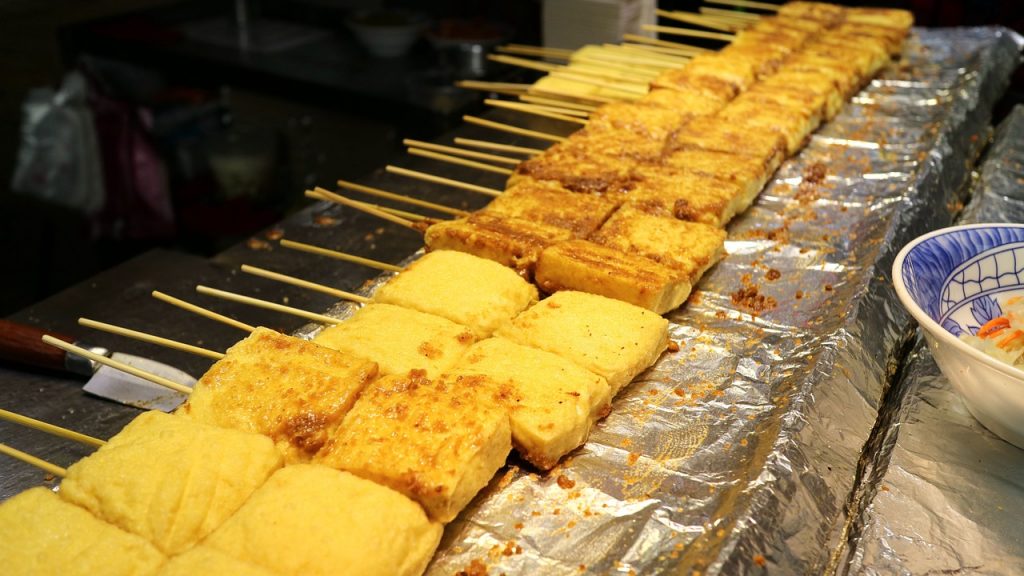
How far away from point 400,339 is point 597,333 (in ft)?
2.57

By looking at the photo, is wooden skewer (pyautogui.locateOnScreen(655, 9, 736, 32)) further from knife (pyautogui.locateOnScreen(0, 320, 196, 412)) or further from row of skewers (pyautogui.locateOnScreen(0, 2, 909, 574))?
knife (pyautogui.locateOnScreen(0, 320, 196, 412))

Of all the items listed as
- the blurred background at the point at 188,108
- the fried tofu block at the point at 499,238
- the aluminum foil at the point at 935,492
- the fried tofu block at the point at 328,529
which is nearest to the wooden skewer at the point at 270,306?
the fried tofu block at the point at 499,238

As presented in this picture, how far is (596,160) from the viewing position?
4.78 m

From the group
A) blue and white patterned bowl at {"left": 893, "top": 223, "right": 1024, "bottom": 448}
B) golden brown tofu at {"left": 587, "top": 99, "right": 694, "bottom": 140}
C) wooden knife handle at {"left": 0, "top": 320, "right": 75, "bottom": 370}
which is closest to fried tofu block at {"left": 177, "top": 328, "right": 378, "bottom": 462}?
wooden knife handle at {"left": 0, "top": 320, "right": 75, "bottom": 370}

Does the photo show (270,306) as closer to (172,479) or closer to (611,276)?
(172,479)

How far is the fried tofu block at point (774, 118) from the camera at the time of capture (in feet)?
17.0

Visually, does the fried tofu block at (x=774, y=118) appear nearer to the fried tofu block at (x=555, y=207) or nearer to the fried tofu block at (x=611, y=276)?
the fried tofu block at (x=555, y=207)

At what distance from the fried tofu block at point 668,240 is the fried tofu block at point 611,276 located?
0.08 meters

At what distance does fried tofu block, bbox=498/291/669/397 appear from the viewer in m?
3.27

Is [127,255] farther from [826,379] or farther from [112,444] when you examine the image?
[826,379]

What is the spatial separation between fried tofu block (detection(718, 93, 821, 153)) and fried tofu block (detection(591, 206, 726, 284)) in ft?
4.34

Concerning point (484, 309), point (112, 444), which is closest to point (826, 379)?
point (484, 309)

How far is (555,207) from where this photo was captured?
169 inches

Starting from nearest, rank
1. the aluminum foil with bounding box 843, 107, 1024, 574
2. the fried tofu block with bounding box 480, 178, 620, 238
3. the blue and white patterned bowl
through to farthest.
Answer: the aluminum foil with bounding box 843, 107, 1024, 574
the blue and white patterned bowl
the fried tofu block with bounding box 480, 178, 620, 238
